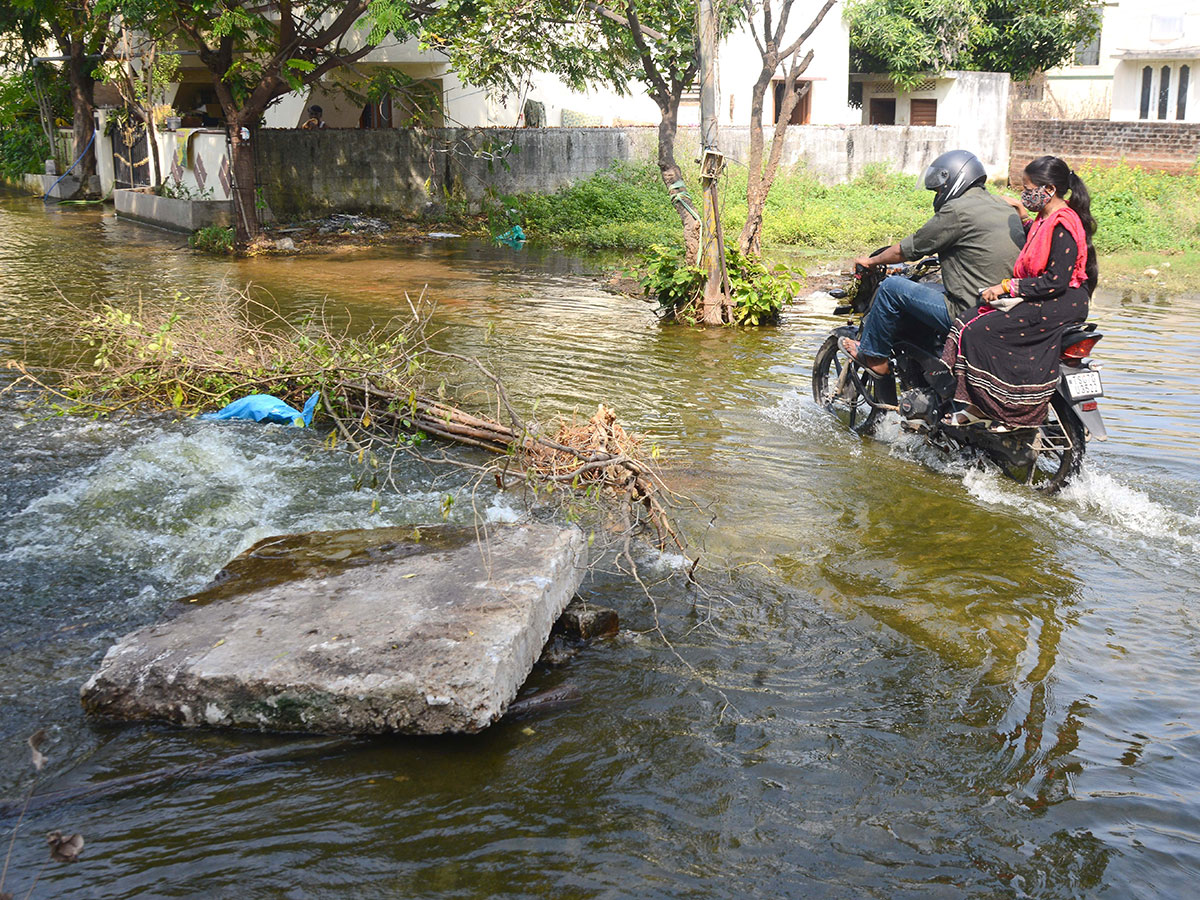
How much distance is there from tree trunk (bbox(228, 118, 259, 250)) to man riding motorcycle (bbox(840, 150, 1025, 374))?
12926mm

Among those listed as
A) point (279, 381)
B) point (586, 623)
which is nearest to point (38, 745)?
point (586, 623)

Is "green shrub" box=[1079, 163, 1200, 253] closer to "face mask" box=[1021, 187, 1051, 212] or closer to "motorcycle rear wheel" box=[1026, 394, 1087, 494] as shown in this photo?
"face mask" box=[1021, 187, 1051, 212]

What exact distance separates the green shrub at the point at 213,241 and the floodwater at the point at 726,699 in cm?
999

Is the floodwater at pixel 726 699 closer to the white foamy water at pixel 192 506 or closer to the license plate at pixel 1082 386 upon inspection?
the white foamy water at pixel 192 506

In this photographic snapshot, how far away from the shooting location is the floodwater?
3.16m

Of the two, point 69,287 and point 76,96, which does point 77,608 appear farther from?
point 76,96

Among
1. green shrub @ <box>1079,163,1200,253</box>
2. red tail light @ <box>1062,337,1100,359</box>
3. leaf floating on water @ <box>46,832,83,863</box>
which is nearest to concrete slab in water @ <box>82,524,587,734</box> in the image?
leaf floating on water @ <box>46,832,83,863</box>

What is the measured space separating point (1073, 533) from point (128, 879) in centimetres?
479

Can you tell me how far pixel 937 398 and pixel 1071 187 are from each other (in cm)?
154

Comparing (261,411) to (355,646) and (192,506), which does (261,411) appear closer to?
(192,506)

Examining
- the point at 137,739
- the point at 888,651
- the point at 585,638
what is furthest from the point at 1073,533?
the point at 137,739

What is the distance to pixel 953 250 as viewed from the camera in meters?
6.70

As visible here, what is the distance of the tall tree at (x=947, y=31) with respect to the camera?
91.2 ft

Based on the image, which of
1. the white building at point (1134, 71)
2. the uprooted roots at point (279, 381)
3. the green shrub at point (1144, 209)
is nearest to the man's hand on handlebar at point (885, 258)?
the uprooted roots at point (279, 381)
